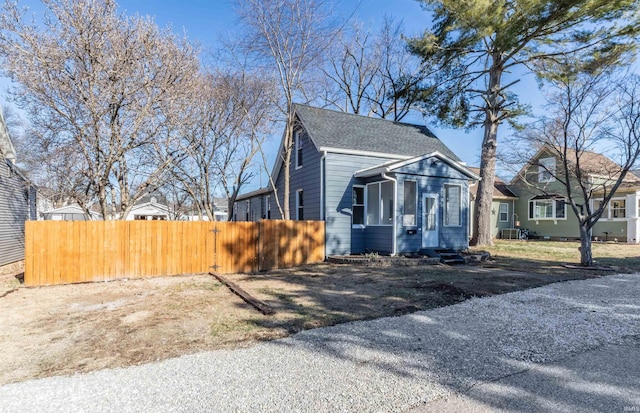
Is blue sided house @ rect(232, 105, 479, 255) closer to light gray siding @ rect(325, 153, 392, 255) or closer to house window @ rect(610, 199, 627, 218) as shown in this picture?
light gray siding @ rect(325, 153, 392, 255)

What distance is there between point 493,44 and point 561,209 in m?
12.3

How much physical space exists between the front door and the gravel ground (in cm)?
691

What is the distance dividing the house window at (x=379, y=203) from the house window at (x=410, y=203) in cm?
58

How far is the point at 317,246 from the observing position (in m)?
11.6

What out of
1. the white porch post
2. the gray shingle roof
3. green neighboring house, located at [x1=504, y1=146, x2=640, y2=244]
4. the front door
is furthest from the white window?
the front door

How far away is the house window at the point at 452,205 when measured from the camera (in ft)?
41.8

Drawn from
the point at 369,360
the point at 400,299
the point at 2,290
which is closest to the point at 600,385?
the point at 369,360

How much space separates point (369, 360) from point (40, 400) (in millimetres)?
2715

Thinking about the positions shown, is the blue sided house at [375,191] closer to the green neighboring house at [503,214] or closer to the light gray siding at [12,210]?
the light gray siding at [12,210]

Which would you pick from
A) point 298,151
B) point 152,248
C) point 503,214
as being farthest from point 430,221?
point 503,214

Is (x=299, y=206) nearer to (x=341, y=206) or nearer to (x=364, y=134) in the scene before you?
(x=341, y=206)

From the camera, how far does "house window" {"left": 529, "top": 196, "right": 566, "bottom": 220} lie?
21.3 m

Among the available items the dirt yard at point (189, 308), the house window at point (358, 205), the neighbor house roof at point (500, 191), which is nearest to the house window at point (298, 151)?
the house window at point (358, 205)

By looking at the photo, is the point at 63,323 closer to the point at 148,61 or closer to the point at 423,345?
the point at 423,345
